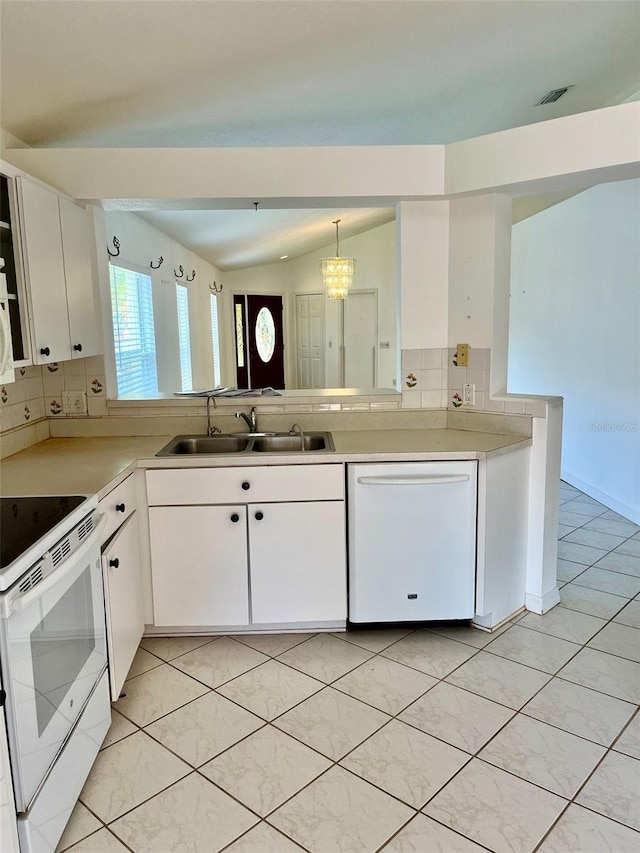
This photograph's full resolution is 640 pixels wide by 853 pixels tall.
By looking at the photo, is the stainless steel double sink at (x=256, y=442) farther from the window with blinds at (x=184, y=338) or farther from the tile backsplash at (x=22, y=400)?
the window with blinds at (x=184, y=338)

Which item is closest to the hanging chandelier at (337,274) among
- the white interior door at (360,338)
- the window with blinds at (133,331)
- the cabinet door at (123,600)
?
the white interior door at (360,338)

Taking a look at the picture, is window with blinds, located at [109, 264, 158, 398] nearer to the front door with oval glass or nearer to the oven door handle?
the oven door handle

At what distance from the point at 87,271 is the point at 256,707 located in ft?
6.80

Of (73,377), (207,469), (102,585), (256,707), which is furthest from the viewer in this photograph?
(73,377)

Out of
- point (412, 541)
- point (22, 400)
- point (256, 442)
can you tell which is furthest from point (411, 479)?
point (22, 400)

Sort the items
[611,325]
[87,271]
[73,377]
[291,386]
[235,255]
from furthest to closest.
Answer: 1. [291,386]
2. [235,255]
3. [611,325]
4. [73,377]
5. [87,271]

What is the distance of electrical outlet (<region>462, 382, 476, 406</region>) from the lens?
10.2 feet

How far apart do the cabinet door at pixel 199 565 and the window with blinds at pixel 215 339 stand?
5.38 meters

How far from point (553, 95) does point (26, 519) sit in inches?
137

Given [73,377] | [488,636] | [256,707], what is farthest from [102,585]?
[488,636]

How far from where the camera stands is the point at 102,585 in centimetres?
200

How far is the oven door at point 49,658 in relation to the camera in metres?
1.37

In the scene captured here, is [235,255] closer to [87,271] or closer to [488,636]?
[87,271]

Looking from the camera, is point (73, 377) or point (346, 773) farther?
point (73, 377)
